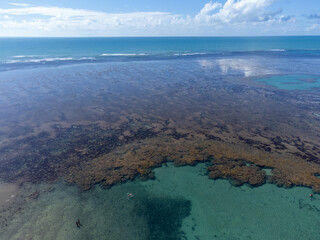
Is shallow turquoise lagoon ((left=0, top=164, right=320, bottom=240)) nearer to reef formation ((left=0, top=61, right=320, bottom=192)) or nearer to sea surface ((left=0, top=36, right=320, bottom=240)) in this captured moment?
sea surface ((left=0, top=36, right=320, bottom=240))

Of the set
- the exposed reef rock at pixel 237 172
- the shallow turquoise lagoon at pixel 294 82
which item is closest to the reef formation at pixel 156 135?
the exposed reef rock at pixel 237 172

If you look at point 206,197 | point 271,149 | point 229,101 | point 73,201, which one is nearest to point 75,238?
point 73,201

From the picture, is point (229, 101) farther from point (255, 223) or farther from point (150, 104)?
point (255, 223)

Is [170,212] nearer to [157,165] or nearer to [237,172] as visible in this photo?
[157,165]

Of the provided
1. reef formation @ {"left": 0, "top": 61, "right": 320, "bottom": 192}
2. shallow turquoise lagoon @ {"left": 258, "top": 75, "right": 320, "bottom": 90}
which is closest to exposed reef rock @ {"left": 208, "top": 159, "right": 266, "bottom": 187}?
reef formation @ {"left": 0, "top": 61, "right": 320, "bottom": 192}

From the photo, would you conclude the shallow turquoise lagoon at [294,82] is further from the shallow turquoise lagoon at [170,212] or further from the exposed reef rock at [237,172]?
the shallow turquoise lagoon at [170,212]

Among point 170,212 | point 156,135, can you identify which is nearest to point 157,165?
point 170,212
